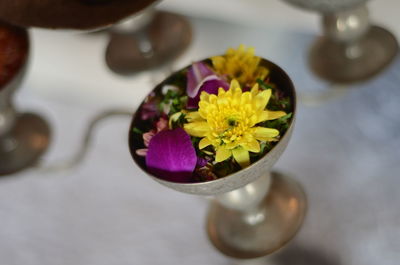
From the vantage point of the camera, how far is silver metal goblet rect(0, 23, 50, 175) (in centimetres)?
74

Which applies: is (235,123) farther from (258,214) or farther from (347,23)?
(347,23)

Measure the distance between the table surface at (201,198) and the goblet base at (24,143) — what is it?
0.26 feet

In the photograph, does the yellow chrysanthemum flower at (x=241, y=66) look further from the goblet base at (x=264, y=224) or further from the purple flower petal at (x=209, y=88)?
the goblet base at (x=264, y=224)

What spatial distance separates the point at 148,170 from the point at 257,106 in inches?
4.8

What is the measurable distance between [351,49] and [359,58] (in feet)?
0.06

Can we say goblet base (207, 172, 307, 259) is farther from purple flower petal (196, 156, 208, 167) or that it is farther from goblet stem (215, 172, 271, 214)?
purple flower petal (196, 156, 208, 167)

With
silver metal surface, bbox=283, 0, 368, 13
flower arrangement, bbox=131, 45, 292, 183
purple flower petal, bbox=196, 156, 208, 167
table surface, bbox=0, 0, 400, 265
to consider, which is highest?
silver metal surface, bbox=283, 0, 368, 13

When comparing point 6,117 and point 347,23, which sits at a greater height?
point 347,23

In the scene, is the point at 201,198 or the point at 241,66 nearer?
the point at 241,66

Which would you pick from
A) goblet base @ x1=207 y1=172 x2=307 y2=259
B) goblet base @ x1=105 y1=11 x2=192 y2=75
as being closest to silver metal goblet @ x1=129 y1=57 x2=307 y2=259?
goblet base @ x1=207 y1=172 x2=307 y2=259

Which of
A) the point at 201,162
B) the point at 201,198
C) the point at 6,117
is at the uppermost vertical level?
the point at 201,162

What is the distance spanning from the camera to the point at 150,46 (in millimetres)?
833

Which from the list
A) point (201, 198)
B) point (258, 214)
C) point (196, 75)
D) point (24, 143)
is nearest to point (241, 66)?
point (196, 75)

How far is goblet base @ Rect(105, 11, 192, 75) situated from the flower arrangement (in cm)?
25
